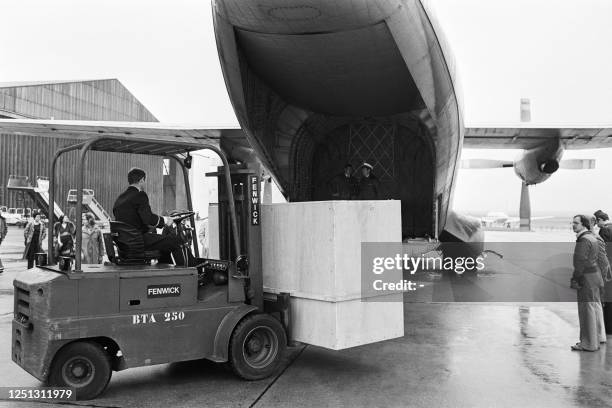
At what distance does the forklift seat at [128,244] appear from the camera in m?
4.80

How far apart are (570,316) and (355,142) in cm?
434

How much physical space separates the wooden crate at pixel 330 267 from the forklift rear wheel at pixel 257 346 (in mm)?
247

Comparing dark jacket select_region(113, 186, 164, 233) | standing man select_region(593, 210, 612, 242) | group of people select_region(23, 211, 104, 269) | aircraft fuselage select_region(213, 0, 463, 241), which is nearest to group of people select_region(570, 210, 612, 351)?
standing man select_region(593, 210, 612, 242)

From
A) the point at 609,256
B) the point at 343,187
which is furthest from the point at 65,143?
the point at 609,256

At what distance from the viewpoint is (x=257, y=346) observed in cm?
500

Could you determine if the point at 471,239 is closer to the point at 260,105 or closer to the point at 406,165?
the point at 406,165

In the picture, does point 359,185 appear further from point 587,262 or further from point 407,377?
point 407,377

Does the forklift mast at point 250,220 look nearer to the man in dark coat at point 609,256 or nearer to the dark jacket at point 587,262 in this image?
the dark jacket at point 587,262

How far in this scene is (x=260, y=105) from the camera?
6.89 meters

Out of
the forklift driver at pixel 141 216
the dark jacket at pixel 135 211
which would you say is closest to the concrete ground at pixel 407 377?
the forklift driver at pixel 141 216

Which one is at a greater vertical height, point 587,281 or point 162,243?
point 162,243

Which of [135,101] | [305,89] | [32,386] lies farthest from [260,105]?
[135,101]

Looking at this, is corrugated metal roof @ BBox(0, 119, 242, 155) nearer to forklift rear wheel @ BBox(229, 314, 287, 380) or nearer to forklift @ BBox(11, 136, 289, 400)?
forklift @ BBox(11, 136, 289, 400)

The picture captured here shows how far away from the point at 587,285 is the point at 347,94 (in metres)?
3.66
